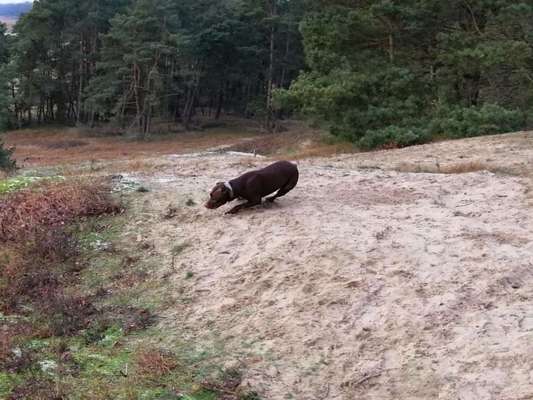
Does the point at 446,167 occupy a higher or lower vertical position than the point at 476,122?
lower

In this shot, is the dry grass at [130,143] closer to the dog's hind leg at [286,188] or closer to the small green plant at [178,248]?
the dog's hind leg at [286,188]

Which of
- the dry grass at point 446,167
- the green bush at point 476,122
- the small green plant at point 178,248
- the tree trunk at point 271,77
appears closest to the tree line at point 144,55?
the tree trunk at point 271,77

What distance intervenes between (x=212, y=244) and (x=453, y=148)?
9.67 m

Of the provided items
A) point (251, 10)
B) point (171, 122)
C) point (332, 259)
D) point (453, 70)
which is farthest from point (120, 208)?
point (171, 122)

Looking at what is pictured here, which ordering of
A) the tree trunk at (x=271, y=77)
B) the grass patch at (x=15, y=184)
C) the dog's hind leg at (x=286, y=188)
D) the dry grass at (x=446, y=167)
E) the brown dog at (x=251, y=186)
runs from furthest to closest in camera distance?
the tree trunk at (x=271, y=77), the dry grass at (x=446, y=167), the grass patch at (x=15, y=184), the dog's hind leg at (x=286, y=188), the brown dog at (x=251, y=186)

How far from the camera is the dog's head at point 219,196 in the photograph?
9.44 meters

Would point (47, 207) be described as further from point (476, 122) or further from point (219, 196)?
point (476, 122)

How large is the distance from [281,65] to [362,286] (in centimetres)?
5172

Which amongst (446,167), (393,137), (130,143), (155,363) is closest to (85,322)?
(155,363)

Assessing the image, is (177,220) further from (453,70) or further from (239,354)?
(453,70)

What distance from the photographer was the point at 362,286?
22.9 feet

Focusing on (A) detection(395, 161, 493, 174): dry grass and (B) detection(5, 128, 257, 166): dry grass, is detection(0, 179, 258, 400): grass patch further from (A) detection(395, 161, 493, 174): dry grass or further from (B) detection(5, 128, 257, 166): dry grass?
(B) detection(5, 128, 257, 166): dry grass

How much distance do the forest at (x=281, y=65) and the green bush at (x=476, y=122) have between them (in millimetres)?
44

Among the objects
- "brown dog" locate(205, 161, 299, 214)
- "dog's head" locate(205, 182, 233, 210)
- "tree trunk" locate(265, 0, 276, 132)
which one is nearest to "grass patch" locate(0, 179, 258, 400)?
"dog's head" locate(205, 182, 233, 210)
